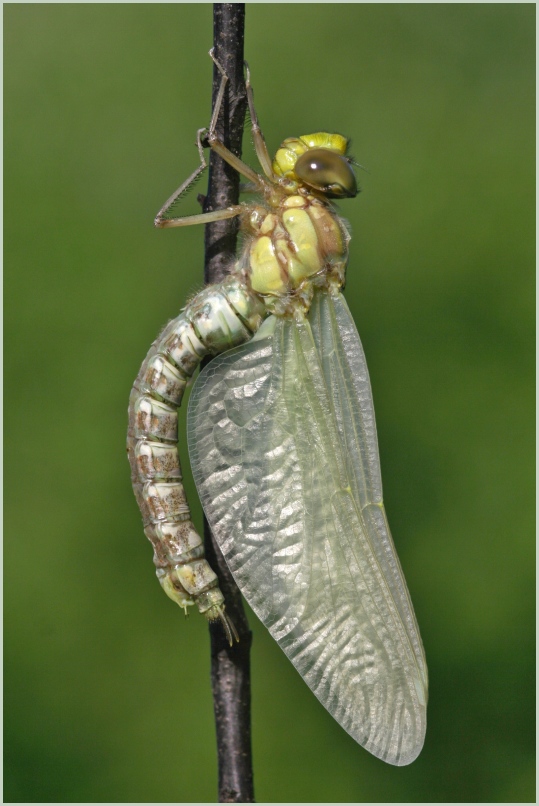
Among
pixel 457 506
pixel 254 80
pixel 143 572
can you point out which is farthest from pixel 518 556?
pixel 254 80

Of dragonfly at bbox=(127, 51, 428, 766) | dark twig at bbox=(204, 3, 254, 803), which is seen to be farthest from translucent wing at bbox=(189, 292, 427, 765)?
dark twig at bbox=(204, 3, 254, 803)

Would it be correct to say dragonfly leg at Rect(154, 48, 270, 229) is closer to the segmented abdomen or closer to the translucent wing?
the segmented abdomen

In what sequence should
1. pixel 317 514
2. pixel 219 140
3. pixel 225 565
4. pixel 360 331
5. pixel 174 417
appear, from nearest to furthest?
pixel 219 140
pixel 317 514
pixel 225 565
pixel 174 417
pixel 360 331

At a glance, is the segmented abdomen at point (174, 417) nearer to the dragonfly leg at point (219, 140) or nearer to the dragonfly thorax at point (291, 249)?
the dragonfly thorax at point (291, 249)

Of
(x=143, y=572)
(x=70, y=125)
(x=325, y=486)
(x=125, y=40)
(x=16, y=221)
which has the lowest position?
(x=143, y=572)

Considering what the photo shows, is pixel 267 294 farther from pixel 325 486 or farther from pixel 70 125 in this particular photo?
pixel 70 125

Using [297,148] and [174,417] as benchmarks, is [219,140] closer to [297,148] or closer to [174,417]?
[297,148]

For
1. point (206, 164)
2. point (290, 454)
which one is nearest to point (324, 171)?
point (206, 164)
